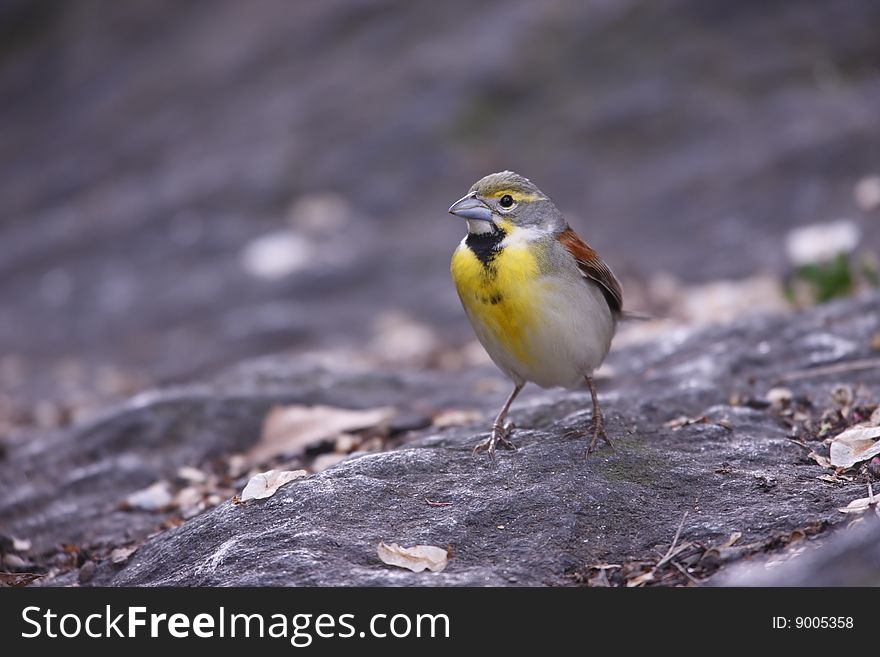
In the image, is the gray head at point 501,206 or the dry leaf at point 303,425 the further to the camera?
the dry leaf at point 303,425

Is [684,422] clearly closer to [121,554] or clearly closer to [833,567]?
[833,567]

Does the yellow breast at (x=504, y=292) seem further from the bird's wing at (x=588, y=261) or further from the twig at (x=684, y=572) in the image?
the twig at (x=684, y=572)

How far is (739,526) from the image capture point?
140 inches

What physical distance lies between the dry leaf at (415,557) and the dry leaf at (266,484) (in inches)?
28.7

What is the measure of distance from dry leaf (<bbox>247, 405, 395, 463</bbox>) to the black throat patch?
1.45 metres

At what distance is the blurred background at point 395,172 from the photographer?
905cm

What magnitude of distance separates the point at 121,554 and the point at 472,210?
2.19 meters

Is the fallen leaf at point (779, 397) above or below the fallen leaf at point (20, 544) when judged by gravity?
above

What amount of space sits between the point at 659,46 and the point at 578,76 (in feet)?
3.14

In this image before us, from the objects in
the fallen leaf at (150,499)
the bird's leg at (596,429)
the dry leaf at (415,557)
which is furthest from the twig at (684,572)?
the fallen leaf at (150,499)

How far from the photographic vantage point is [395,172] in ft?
35.8

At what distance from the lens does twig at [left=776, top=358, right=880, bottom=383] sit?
5.09 metres

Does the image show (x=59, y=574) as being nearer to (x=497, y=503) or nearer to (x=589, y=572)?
(x=497, y=503)

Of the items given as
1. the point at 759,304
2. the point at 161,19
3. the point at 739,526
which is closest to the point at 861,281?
the point at 759,304
